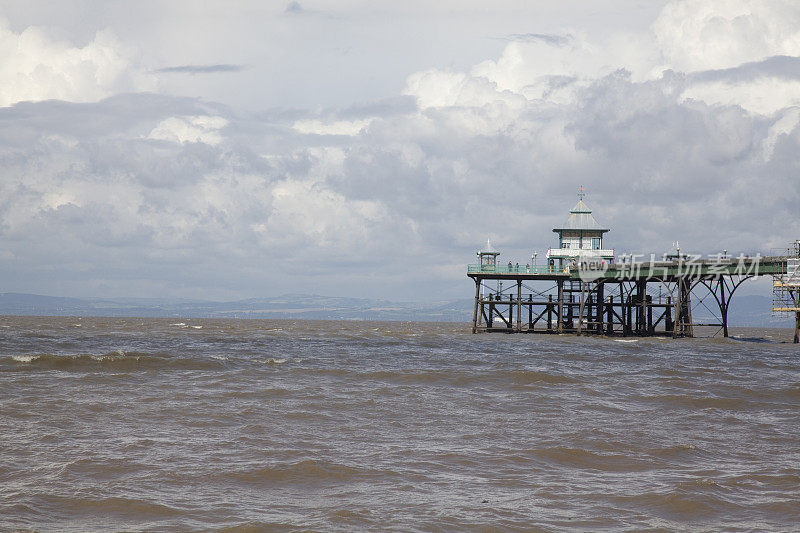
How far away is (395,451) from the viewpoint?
47.7 feet

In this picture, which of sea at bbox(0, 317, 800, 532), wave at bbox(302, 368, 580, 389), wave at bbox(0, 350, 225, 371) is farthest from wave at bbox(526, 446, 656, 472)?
wave at bbox(0, 350, 225, 371)

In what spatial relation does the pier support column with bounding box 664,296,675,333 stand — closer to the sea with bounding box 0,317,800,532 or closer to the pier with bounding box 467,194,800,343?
the pier with bounding box 467,194,800,343

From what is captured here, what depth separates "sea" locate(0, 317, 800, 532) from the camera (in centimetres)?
1057

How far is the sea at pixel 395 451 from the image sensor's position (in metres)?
10.6

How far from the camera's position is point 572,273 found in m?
59.8

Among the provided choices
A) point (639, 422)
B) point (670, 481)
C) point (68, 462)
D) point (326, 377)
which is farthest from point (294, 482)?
point (326, 377)

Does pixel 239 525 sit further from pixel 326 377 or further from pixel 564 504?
pixel 326 377

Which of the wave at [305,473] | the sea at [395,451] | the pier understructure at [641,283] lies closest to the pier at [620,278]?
the pier understructure at [641,283]

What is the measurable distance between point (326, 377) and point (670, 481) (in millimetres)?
16446

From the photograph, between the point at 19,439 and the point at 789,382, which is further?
the point at 789,382

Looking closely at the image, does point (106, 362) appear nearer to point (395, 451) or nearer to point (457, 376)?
point (457, 376)

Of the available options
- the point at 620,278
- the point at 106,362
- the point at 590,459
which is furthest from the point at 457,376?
the point at 620,278

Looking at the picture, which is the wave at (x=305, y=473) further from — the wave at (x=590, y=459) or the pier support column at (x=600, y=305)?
the pier support column at (x=600, y=305)

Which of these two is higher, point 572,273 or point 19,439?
point 572,273
